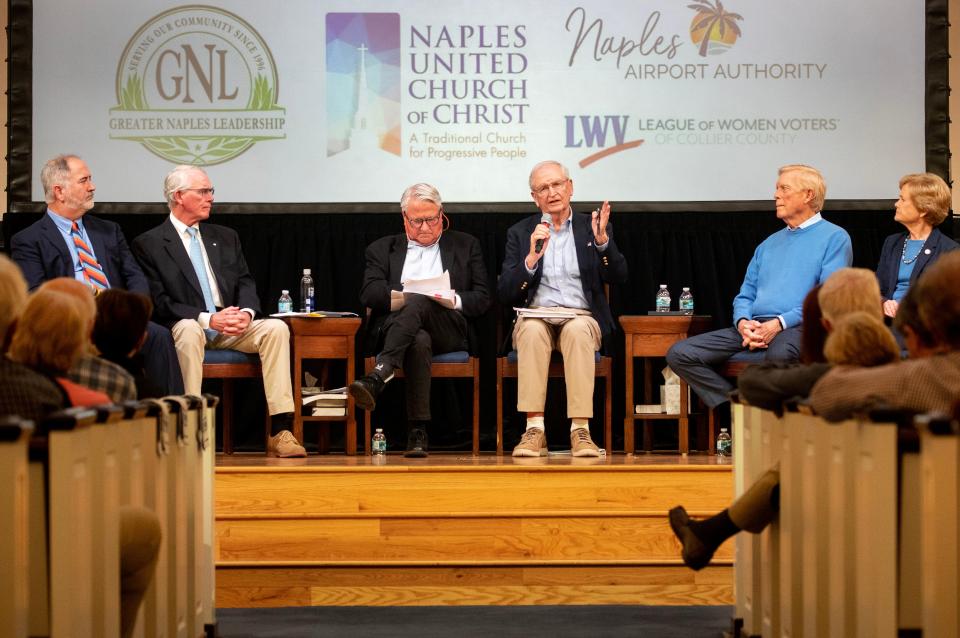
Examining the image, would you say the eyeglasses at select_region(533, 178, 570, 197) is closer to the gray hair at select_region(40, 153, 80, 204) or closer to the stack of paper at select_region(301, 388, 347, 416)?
the stack of paper at select_region(301, 388, 347, 416)

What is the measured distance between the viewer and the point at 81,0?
6.03m

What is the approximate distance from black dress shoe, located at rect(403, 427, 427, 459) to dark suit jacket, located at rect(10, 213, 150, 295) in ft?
3.96

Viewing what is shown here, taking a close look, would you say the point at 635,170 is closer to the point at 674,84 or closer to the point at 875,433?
the point at 674,84

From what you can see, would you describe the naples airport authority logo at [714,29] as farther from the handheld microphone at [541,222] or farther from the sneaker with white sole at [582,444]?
the sneaker with white sole at [582,444]

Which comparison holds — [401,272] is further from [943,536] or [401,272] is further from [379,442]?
[943,536]

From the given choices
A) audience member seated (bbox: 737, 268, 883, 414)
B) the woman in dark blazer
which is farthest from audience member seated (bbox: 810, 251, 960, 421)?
the woman in dark blazer

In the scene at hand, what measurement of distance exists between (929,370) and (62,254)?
3830mm

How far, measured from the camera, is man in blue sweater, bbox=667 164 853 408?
17.0ft

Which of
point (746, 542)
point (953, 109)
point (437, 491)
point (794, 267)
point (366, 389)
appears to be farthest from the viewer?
point (953, 109)

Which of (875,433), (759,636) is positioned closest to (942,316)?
(875,433)

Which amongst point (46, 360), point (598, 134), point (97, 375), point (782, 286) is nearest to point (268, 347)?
point (598, 134)

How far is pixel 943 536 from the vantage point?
6.51 feet

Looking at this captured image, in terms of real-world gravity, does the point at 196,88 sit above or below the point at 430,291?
above

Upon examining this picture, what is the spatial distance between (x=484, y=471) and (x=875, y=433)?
2.34m
